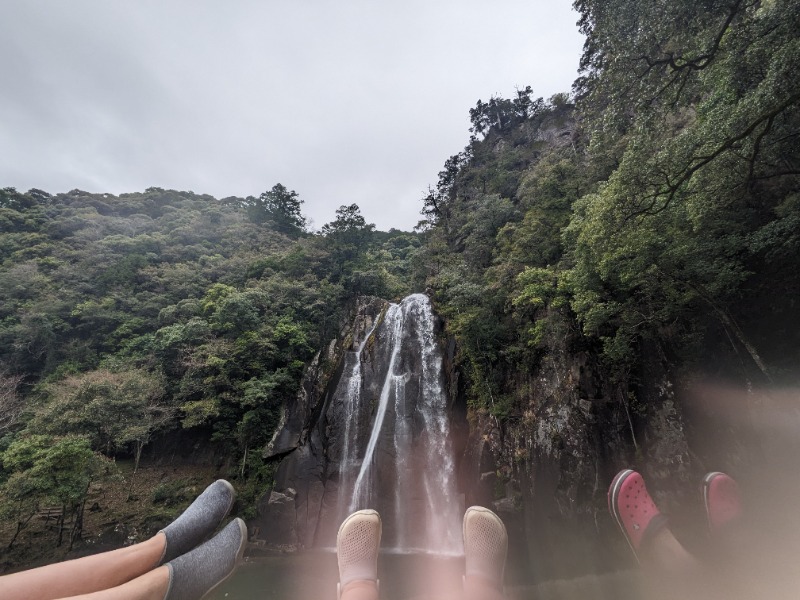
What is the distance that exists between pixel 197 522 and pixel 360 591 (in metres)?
1.66

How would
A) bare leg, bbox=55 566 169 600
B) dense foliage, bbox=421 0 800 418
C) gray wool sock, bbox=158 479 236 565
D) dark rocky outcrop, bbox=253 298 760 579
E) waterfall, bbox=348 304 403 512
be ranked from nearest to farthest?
bare leg, bbox=55 566 169 600
gray wool sock, bbox=158 479 236 565
dense foliage, bbox=421 0 800 418
dark rocky outcrop, bbox=253 298 760 579
waterfall, bbox=348 304 403 512

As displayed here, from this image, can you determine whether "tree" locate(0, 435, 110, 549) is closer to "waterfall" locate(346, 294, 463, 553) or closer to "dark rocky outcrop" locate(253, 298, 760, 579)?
"dark rocky outcrop" locate(253, 298, 760, 579)

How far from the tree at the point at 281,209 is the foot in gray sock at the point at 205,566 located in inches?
1101

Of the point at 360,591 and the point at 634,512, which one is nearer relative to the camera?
the point at 360,591

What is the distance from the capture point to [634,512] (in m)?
3.41

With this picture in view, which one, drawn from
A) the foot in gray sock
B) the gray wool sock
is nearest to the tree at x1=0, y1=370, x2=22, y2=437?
the gray wool sock

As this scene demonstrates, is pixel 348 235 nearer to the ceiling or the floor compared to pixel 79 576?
nearer to the ceiling

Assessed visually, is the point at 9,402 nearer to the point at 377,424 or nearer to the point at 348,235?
the point at 377,424

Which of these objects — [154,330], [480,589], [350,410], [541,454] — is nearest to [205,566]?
[480,589]

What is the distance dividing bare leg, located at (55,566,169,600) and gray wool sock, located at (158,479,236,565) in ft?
1.12

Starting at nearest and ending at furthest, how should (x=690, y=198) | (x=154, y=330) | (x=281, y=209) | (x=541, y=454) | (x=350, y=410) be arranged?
(x=690, y=198) → (x=541, y=454) → (x=350, y=410) → (x=154, y=330) → (x=281, y=209)

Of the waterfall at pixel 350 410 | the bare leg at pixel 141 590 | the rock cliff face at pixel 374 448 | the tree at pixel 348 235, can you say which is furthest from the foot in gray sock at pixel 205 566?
the tree at pixel 348 235

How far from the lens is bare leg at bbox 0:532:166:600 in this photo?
6.95 ft

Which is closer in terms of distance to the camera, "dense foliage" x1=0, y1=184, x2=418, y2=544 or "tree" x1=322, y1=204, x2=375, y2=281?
"dense foliage" x1=0, y1=184, x2=418, y2=544
